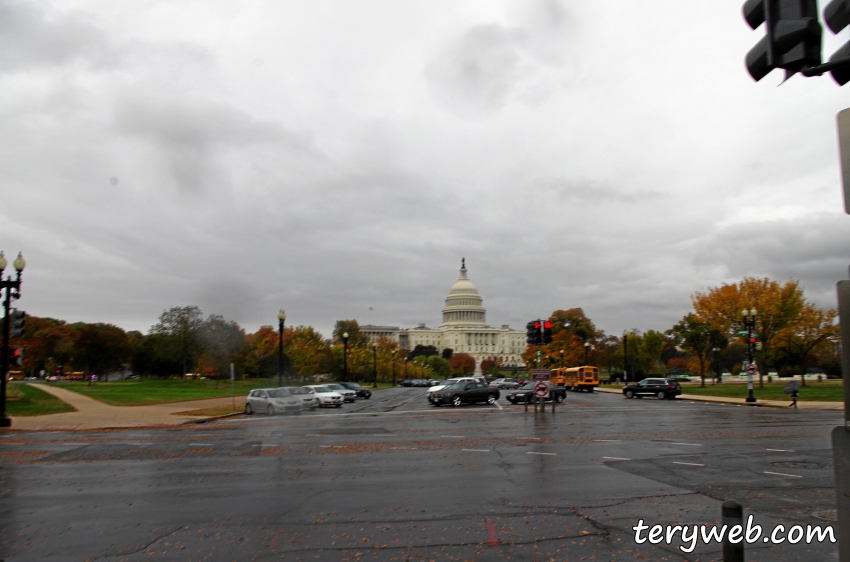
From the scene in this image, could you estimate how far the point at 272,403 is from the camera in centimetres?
3334

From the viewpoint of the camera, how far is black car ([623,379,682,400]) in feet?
153

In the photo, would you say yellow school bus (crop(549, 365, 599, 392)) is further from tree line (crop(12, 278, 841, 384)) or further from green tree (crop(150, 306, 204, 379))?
green tree (crop(150, 306, 204, 379))

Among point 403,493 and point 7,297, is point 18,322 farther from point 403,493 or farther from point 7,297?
point 403,493

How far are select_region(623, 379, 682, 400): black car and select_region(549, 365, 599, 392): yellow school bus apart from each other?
16388mm

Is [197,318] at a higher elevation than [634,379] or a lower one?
higher

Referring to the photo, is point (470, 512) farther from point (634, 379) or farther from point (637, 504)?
point (634, 379)

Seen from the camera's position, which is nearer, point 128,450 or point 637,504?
point 637,504

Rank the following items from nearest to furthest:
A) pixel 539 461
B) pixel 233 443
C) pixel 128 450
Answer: pixel 539 461 → pixel 128 450 → pixel 233 443

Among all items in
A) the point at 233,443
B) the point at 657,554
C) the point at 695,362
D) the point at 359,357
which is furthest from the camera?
the point at 359,357

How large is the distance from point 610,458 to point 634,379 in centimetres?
7219

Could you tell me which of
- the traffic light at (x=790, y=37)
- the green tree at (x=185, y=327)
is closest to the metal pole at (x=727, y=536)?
the traffic light at (x=790, y=37)

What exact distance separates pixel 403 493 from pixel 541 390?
1941 cm

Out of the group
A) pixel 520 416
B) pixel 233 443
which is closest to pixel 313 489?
pixel 233 443

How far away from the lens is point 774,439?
1788cm
